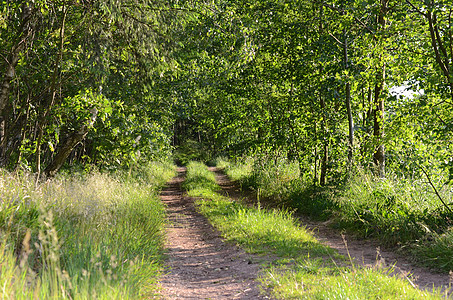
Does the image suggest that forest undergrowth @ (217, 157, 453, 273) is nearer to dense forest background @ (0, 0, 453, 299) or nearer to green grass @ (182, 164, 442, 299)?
dense forest background @ (0, 0, 453, 299)

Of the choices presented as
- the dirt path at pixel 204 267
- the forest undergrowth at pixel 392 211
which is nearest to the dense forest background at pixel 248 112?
the forest undergrowth at pixel 392 211

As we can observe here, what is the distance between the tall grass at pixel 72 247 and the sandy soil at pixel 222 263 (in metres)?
0.46

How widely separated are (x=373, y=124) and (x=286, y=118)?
11.5 ft

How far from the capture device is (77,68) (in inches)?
341

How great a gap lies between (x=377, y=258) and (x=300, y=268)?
5.94ft

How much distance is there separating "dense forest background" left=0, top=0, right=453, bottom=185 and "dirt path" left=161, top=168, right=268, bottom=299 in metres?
3.28

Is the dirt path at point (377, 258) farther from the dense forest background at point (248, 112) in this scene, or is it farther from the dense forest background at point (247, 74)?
the dense forest background at point (247, 74)

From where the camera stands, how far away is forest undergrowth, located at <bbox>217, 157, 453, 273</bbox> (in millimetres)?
5734

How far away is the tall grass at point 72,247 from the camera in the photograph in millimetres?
2867

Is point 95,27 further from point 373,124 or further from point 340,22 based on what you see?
point 373,124

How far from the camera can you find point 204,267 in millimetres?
5941

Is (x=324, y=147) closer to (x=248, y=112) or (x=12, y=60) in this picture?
(x=248, y=112)

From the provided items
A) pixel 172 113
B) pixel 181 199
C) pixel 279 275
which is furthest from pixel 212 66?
pixel 279 275

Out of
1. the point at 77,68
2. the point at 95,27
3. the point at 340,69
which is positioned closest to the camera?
the point at 95,27
